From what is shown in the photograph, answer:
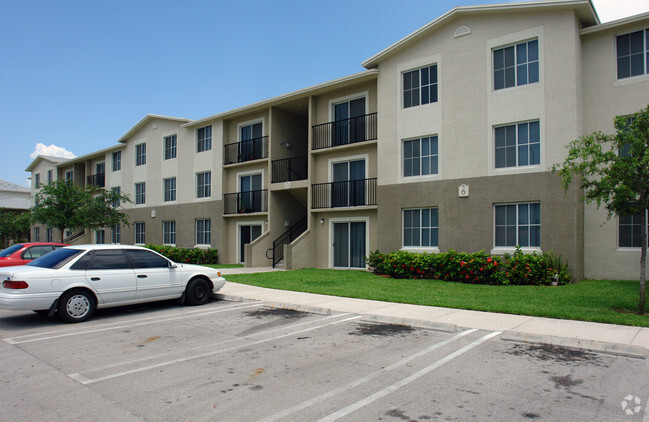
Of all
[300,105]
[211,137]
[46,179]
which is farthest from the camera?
[46,179]

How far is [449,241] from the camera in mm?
16188

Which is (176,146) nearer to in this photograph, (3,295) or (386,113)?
(386,113)

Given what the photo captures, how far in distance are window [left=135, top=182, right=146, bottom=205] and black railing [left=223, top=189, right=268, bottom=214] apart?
348 inches

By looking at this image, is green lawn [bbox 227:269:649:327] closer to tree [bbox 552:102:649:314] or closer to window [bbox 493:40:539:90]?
tree [bbox 552:102:649:314]

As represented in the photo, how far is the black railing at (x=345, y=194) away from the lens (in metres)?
19.1

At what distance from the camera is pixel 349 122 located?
20.2 metres

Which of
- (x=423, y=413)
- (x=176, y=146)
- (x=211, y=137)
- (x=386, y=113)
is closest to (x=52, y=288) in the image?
(x=423, y=413)

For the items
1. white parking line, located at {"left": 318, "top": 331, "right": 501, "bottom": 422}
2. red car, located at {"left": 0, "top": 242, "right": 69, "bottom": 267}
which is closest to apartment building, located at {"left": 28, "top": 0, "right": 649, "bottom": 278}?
red car, located at {"left": 0, "top": 242, "right": 69, "bottom": 267}

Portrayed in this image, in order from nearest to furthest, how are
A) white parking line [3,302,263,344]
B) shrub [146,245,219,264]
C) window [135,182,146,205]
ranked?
white parking line [3,302,263,344], shrub [146,245,219,264], window [135,182,146,205]

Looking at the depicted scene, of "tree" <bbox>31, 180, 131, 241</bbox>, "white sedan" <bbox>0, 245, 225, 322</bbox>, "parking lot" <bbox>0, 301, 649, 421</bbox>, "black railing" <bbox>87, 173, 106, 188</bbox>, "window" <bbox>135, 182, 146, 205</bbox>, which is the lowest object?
"parking lot" <bbox>0, 301, 649, 421</bbox>

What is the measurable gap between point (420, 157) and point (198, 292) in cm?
996

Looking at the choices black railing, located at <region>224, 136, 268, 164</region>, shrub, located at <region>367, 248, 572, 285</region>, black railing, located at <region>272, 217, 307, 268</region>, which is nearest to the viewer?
shrub, located at <region>367, 248, 572, 285</region>

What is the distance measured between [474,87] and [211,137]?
15576 mm

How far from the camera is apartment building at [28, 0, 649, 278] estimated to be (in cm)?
1423
